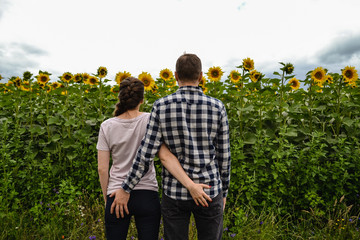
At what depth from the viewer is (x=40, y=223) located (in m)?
3.44

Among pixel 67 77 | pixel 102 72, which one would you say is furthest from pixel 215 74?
pixel 67 77

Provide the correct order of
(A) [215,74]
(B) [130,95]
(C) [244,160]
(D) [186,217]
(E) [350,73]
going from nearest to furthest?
1. (D) [186,217]
2. (B) [130,95]
3. (C) [244,160]
4. (E) [350,73]
5. (A) [215,74]

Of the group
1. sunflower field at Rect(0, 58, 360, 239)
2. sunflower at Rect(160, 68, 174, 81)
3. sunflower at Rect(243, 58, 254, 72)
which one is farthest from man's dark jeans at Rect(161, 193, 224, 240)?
sunflower at Rect(160, 68, 174, 81)

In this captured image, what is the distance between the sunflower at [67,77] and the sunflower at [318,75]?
3567mm

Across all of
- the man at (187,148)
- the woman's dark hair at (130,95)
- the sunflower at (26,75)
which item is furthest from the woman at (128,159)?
the sunflower at (26,75)

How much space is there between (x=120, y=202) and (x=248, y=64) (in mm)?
2854

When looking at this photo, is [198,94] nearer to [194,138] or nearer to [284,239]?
[194,138]

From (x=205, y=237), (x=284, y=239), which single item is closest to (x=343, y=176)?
(x=284, y=239)

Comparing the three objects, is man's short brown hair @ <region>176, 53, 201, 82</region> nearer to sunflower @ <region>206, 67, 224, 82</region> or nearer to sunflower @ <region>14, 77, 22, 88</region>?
sunflower @ <region>206, 67, 224, 82</region>

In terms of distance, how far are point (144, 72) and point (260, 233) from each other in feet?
8.65

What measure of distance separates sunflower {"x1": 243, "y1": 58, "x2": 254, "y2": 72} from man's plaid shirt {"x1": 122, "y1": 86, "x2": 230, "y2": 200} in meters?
2.46

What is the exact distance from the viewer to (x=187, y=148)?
1.58m

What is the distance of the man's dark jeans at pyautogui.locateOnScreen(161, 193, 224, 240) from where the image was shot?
5.39 feet

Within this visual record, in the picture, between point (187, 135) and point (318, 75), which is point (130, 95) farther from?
point (318, 75)
